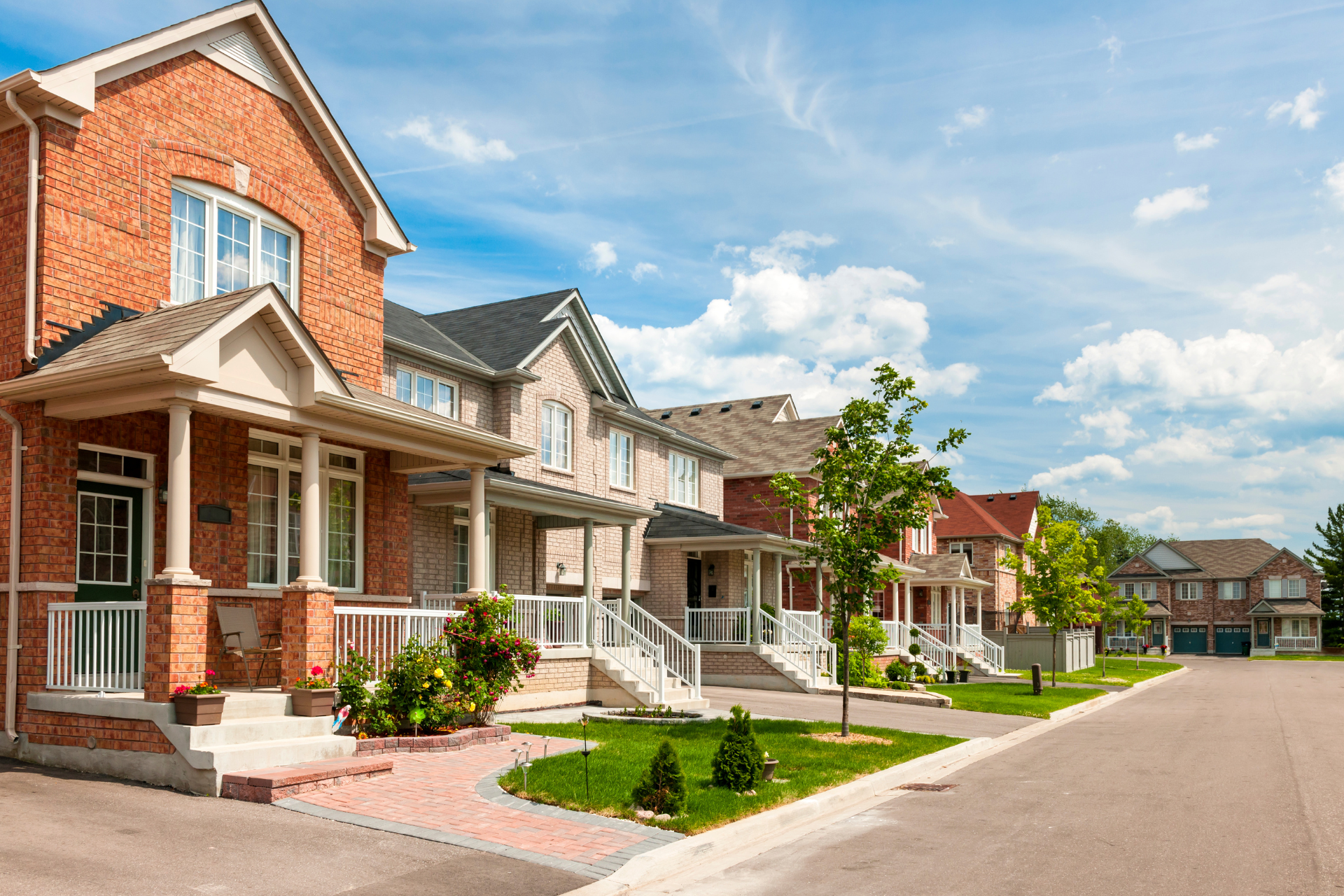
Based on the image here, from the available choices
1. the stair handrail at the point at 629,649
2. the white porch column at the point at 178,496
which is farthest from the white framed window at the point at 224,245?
the stair handrail at the point at 629,649

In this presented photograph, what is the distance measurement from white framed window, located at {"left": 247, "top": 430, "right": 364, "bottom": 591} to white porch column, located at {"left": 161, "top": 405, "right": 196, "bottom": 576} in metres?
2.78

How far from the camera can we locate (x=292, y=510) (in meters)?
14.8

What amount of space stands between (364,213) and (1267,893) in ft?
47.7

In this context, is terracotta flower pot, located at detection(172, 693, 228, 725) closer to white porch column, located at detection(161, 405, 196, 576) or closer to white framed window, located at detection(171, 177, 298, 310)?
white porch column, located at detection(161, 405, 196, 576)

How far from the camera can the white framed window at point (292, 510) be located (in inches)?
560

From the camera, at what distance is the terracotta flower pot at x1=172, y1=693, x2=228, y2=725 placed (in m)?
10.3

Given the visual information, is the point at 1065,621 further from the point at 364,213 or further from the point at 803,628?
the point at 364,213

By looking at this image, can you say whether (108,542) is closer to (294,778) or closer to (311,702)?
(311,702)

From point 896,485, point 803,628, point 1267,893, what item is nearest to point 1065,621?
point 803,628

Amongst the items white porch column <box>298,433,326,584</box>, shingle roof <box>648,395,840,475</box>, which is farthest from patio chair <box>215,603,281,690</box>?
shingle roof <box>648,395,840,475</box>

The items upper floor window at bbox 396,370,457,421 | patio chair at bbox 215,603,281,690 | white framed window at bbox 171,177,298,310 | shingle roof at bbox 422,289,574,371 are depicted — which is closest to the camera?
patio chair at bbox 215,603,281,690

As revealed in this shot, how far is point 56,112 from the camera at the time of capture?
12.0m

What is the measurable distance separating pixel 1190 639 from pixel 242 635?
92641 mm

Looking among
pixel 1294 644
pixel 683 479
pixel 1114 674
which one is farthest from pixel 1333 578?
pixel 683 479
